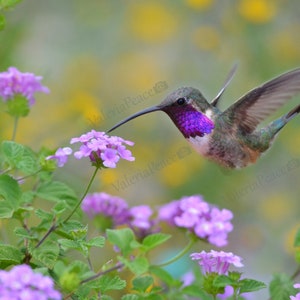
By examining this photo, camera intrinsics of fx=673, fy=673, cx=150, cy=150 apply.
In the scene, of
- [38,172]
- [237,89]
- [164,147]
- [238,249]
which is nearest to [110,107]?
[164,147]

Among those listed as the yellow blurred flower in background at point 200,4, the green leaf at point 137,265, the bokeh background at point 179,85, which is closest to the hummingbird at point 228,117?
the green leaf at point 137,265

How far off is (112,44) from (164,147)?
126cm

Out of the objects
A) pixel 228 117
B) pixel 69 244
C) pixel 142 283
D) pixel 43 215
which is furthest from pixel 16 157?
pixel 228 117

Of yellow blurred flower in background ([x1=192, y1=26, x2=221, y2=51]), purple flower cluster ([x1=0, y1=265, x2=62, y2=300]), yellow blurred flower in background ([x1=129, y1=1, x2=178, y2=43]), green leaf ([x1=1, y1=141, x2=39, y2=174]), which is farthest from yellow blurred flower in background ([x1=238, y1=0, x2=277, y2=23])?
purple flower cluster ([x1=0, y1=265, x2=62, y2=300])

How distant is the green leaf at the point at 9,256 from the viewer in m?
1.40

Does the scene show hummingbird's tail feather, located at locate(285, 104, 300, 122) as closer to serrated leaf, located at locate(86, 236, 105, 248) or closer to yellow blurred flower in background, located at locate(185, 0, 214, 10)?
serrated leaf, located at locate(86, 236, 105, 248)

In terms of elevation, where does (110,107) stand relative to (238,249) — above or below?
above

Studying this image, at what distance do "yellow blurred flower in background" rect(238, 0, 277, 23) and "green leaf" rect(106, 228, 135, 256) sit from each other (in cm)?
280

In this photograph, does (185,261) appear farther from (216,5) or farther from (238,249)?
(216,5)

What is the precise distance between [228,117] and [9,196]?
27.3 inches

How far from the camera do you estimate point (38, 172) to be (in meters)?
1.57

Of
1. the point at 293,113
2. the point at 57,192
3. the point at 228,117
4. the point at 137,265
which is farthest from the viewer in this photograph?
the point at 293,113

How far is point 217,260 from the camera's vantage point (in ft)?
4.80

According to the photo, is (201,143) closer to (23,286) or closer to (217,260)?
(217,260)
